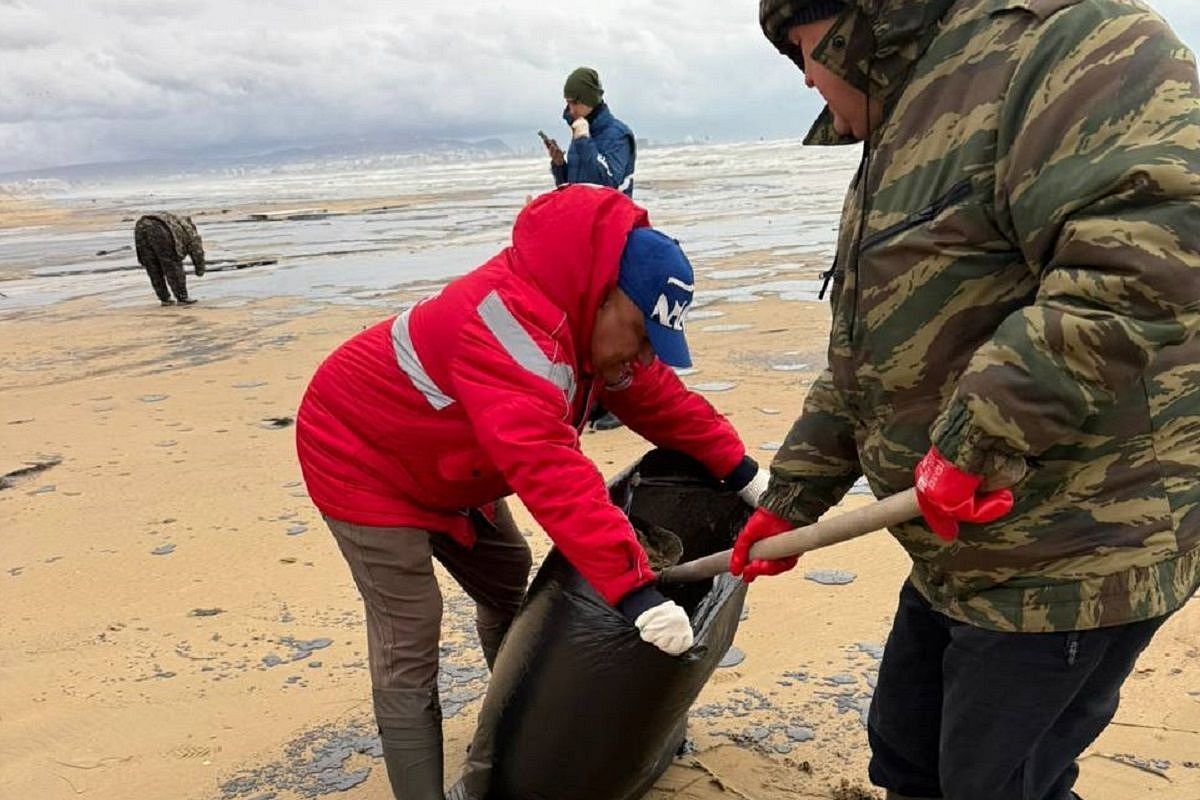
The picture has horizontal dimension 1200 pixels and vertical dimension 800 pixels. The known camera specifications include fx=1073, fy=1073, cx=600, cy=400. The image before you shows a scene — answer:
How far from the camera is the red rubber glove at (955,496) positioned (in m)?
1.39

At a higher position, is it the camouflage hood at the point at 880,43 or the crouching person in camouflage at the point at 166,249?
the camouflage hood at the point at 880,43

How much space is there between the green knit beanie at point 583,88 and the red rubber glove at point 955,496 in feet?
15.1

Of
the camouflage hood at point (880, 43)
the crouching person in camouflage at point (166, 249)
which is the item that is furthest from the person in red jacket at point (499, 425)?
the crouching person in camouflage at point (166, 249)

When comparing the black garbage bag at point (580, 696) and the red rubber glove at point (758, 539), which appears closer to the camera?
the red rubber glove at point (758, 539)

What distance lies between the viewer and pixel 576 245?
6.77 ft

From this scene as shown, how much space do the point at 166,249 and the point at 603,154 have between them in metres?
7.40

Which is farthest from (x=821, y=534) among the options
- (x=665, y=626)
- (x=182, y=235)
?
(x=182, y=235)

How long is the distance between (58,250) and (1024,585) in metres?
23.8

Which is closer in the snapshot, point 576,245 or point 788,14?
point 788,14

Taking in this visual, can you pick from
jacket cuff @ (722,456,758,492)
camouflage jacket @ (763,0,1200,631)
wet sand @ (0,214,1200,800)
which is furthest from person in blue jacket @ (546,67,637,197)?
camouflage jacket @ (763,0,1200,631)

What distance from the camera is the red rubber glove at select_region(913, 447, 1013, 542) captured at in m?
1.39

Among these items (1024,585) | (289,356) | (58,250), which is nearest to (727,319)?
(289,356)

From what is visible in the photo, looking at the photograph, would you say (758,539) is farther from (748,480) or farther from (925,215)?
(925,215)

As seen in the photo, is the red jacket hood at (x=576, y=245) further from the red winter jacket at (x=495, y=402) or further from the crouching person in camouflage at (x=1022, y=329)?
the crouching person in camouflage at (x=1022, y=329)
